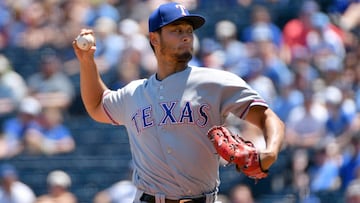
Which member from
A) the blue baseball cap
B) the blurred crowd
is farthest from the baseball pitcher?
the blurred crowd

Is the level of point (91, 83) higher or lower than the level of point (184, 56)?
lower

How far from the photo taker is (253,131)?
390 inches

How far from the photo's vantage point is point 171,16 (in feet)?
16.7

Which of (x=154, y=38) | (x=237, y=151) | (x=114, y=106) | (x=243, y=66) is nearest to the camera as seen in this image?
(x=237, y=151)

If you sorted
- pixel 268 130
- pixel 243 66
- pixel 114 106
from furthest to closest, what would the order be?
pixel 243 66 → pixel 114 106 → pixel 268 130

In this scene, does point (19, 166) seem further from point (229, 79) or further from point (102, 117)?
point (229, 79)

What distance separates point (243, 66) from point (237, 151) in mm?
6785

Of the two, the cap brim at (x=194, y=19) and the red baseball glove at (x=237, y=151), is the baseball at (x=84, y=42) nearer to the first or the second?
the cap brim at (x=194, y=19)

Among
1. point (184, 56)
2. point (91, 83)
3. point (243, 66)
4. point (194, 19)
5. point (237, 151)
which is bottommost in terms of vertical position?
point (243, 66)

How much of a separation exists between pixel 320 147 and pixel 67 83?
11.4ft

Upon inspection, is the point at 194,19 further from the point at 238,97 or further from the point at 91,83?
the point at 91,83

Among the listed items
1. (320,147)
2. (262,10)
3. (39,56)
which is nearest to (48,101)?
(39,56)

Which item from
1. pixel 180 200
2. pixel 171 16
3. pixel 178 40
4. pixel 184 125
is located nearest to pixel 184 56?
pixel 178 40

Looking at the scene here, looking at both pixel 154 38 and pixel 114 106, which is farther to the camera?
pixel 114 106
